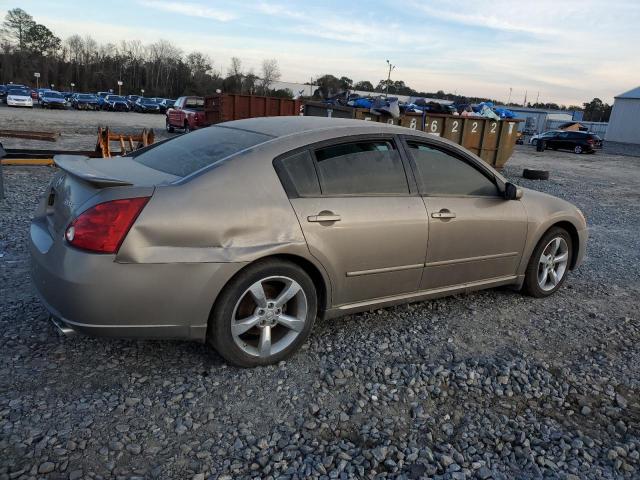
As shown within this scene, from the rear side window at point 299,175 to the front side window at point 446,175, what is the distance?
0.93 m

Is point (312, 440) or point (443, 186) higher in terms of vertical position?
point (443, 186)

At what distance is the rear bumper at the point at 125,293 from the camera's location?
2770 millimetres

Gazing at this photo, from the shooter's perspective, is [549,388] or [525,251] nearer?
[549,388]

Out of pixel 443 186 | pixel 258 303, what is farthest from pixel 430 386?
pixel 443 186

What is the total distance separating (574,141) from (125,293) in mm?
34974

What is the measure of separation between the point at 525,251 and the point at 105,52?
394ft

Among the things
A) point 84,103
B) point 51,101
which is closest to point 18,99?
point 51,101

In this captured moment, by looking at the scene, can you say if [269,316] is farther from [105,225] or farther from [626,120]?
[626,120]

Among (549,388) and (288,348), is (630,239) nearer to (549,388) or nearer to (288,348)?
(549,388)

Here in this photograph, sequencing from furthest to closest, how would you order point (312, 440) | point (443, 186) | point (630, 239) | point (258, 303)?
point (630, 239), point (443, 186), point (258, 303), point (312, 440)

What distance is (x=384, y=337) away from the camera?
12.7ft

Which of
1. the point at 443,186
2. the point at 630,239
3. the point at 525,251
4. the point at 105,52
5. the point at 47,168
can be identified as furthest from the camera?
the point at 105,52

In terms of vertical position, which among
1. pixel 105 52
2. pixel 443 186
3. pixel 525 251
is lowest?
pixel 525 251

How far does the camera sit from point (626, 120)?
49906mm
